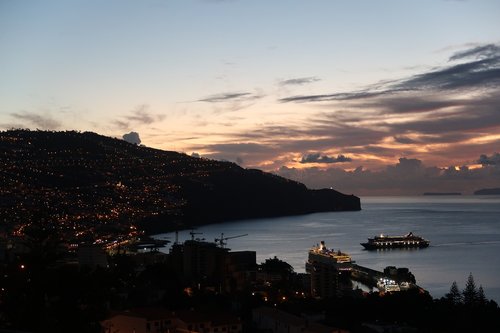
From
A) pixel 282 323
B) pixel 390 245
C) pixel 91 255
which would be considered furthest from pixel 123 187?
pixel 282 323

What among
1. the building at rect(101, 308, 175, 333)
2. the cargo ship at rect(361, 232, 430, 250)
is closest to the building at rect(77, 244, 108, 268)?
the building at rect(101, 308, 175, 333)

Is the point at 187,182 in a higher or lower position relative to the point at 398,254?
higher

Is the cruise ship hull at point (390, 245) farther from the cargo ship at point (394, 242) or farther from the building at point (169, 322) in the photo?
the building at point (169, 322)

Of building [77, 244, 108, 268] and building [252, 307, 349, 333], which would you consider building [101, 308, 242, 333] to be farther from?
building [77, 244, 108, 268]

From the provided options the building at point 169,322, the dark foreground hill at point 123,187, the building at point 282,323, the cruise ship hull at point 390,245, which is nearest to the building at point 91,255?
the building at point 282,323

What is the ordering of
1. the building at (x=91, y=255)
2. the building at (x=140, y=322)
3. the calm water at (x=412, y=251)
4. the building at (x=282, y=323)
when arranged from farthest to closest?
1. the calm water at (x=412, y=251)
2. the building at (x=91, y=255)
3. the building at (x=282, y=323)
4. the building at (x=140, y=322)

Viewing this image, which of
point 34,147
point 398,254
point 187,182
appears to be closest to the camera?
point 398,254

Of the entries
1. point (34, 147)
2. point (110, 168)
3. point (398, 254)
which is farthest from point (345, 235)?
point (34, 147)

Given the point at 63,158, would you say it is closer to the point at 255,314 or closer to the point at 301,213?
the point at 301,213

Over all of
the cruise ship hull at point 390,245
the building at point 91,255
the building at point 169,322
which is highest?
the building at point 91,255
